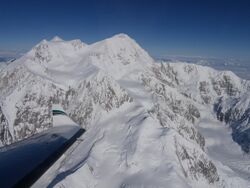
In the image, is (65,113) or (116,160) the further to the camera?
(65,113)

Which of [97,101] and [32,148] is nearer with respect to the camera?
[32,148]

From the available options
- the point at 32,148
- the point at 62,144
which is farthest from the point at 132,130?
the point at 32,148

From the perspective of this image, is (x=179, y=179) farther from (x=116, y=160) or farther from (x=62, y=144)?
(x=62, y=144)

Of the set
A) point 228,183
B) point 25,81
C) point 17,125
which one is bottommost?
point 228,183

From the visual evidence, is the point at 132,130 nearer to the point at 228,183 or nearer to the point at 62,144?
the point at 62,144

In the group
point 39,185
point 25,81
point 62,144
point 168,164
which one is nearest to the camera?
point 39,185

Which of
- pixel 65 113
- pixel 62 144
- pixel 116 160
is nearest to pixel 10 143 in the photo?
pixel 62 144

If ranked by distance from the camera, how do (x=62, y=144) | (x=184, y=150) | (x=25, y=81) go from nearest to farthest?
(x=184, y=150)
(x=62, y=144)
(x=25, y=81)

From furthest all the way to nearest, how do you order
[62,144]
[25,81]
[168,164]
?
1. [25,81]
2. [62,144]
3. [168,164]

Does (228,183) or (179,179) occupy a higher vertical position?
(179,179)
